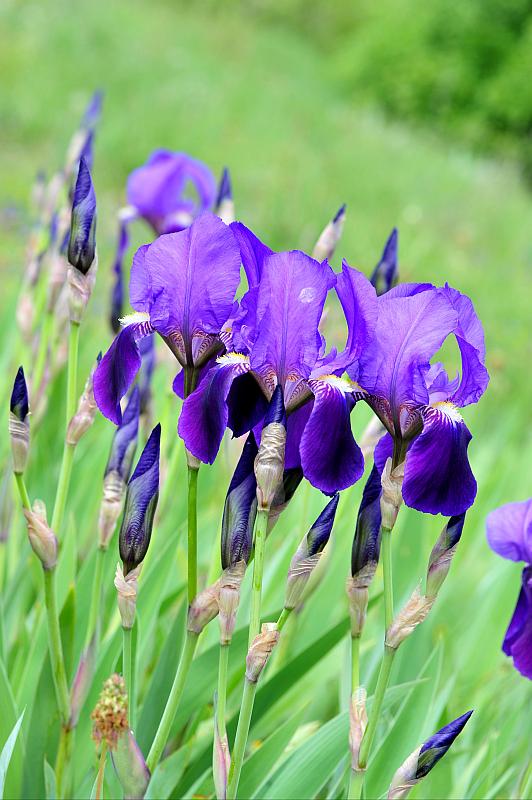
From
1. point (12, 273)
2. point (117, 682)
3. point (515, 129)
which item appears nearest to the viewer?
point (117, 682)

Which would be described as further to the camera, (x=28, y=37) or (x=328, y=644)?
(x=28, y=37)

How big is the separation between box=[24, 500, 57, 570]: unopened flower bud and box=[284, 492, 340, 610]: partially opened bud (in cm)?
27

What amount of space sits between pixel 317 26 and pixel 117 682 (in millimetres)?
20977

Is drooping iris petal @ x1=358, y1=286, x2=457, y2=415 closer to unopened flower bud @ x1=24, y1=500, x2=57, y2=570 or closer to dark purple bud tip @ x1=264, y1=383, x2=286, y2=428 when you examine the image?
dark purple bud tip @ x1=264, y1=383, x2=286, y2=428

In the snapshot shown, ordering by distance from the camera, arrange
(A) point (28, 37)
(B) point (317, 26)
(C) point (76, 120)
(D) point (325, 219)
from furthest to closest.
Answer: (B) point (317, 26) < (A) point (28, 37) < (C) point (76, 120) < (D) point (325, 219)

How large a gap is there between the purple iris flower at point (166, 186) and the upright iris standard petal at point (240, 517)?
926 mm

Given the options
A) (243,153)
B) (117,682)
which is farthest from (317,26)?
(117,682)

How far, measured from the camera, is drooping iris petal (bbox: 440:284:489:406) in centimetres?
81

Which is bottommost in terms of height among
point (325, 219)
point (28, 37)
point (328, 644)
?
point (328, 644)

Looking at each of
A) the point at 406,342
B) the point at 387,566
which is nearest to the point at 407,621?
the point at 387,566

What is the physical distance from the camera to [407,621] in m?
0.81

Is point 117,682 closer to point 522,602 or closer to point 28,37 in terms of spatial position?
point 522,602

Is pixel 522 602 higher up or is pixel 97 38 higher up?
pixel 97 38

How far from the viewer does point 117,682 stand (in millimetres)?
729
